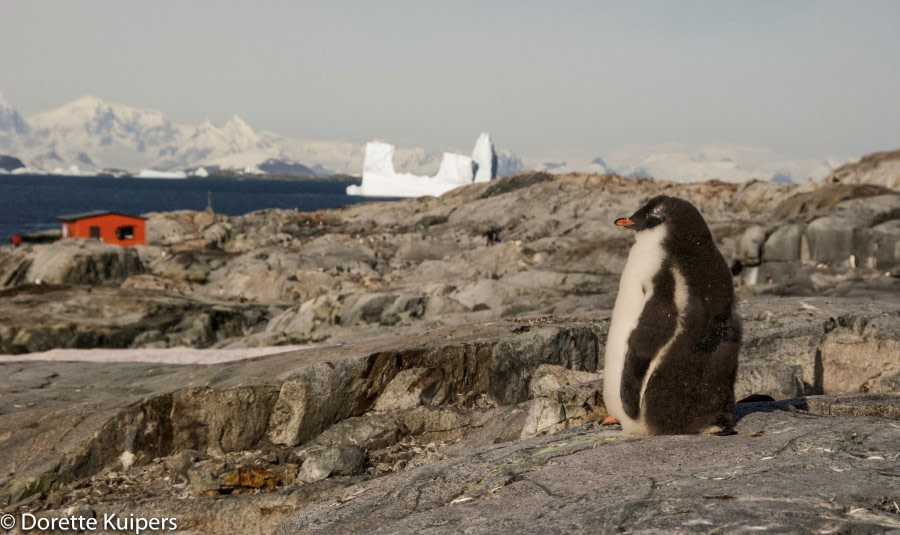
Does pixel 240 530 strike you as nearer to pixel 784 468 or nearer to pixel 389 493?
pixel 389 493

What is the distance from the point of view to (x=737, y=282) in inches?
1241

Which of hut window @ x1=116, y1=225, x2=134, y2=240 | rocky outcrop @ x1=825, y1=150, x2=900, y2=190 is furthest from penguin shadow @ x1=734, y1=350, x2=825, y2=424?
hut window @ x1=116, y1=225, x2=134, y2=240

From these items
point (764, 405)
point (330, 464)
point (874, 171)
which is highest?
point (874, 171)

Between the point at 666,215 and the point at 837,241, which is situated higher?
the point at 666,215

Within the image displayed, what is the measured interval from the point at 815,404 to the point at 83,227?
170 ft

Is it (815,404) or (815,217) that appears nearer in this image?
(815,404)

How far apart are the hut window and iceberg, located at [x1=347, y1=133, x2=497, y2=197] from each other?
113 m

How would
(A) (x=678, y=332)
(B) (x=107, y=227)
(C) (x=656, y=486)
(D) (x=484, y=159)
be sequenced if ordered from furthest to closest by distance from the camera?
(D) (x=484, y=159) < (B) (x=107, y=227) < (A) (x=678, y=332) < (C) (x=656, y=486)

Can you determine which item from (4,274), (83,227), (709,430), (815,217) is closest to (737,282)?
(815,217)

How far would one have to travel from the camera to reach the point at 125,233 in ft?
182

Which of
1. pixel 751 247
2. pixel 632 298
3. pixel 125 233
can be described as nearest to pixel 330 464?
pixel 632 298

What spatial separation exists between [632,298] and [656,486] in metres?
1.95

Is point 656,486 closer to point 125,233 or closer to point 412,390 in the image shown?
point 412,390

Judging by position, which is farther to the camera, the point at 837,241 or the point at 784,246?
the point at 784,246
